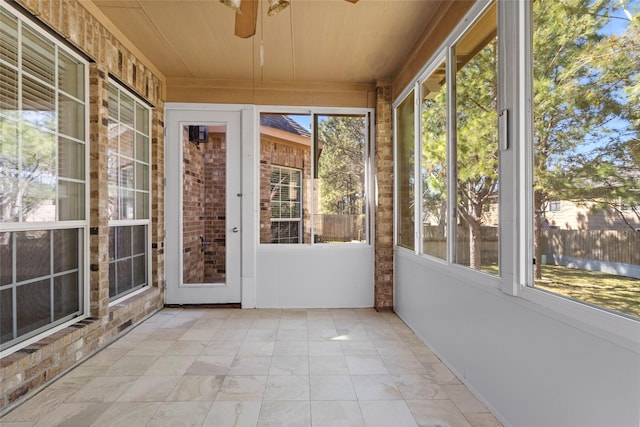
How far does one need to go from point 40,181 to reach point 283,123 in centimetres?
272

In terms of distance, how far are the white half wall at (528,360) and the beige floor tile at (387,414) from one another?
496 mm

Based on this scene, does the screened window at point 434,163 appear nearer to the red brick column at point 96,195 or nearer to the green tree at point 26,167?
the red brick column at point 96,195

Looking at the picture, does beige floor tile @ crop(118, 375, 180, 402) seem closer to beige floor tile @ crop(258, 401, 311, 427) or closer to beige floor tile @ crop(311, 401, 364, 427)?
beige floor tile @ crop(258, 401, 311, 427)

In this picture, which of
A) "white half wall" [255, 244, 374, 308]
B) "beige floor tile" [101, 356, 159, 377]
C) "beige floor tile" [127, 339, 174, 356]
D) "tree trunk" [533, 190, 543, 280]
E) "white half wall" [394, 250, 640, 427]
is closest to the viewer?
"white half wall" [394, 250, 640, 427]

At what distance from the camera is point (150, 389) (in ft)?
7.65

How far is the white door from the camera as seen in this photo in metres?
4.27

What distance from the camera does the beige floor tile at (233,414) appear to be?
77.0 inches

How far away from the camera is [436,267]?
290 cm

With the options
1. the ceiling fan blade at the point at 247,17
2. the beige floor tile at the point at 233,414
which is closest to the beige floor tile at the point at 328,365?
the beige floor tile at the point at 233,414

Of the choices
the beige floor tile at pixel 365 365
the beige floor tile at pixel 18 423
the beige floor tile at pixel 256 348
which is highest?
the beige floor tile at pixel 18 423

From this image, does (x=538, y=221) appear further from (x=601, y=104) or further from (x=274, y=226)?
(x=274, y=226)

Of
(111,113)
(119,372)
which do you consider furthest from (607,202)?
(111,113)

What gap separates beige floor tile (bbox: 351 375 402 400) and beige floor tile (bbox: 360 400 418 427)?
2.3 inches

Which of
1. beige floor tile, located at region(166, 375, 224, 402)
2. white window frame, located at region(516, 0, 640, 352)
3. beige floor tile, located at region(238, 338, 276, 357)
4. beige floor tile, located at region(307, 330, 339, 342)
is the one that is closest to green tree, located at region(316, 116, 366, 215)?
beige floor tile, located at region(307, 330, 339, 342)
